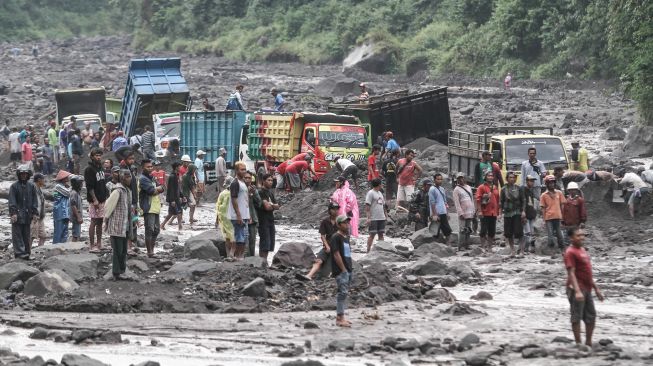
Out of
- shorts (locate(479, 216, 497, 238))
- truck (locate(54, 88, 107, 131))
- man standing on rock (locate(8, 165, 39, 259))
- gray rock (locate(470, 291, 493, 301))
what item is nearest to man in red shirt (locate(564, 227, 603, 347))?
gray rock (locate(470, 291, 493, 301))

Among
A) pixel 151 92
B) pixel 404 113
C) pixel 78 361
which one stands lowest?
pixel 78 361

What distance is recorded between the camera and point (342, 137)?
30.2 m

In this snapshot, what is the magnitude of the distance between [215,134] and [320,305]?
58.2 feet

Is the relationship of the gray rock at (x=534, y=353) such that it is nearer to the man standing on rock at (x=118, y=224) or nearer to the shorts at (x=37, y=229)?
the man standing on rock at (x=118, y=224)

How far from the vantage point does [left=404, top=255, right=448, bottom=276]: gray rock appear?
1864 centimetres

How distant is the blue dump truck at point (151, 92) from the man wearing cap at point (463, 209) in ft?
58.4

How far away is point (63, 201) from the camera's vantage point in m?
20.3

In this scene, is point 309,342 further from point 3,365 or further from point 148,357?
point 3,365

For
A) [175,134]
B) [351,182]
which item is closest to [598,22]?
[175,134]

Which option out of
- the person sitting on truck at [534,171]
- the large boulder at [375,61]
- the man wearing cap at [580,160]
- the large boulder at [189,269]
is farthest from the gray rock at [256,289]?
the large boulder at [375,61]

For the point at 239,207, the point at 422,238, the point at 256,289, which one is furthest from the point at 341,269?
the point at 422,238

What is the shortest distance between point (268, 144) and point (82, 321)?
16.2 metres

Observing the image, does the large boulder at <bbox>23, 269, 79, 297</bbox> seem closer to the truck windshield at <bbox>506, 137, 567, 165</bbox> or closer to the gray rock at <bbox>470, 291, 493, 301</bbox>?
the gray rock at <bbox>470, 291, 493, 301</bbox>

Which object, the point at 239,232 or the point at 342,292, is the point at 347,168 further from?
the point at 342,292
